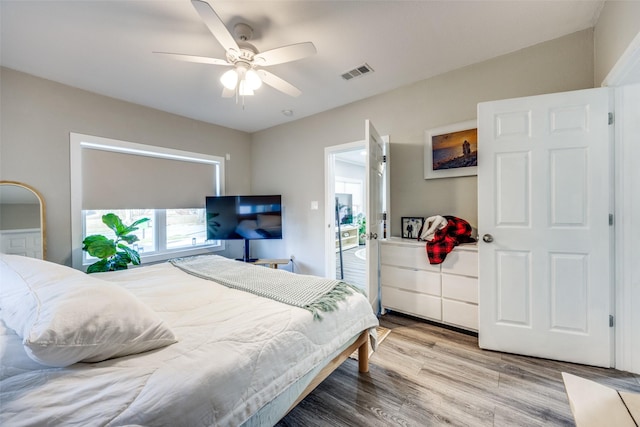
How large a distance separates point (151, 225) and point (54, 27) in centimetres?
222

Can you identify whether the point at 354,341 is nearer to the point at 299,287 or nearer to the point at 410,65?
the point at 299,287

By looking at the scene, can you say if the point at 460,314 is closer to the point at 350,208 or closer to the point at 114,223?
the point at 114,223

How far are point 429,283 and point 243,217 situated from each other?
261 centimetres

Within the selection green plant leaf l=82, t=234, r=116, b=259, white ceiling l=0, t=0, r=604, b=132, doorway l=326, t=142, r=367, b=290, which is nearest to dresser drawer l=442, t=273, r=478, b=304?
white ceiling l=0, t=0, r=604, b=132

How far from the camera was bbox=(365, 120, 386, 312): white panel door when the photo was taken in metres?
2.45

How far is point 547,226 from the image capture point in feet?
6.31

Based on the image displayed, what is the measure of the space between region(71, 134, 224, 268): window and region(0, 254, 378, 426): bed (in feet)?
5.76

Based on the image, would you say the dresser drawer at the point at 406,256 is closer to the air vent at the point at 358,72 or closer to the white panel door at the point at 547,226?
the white panel door at the point at 547,226

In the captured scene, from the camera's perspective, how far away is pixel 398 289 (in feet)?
8.86

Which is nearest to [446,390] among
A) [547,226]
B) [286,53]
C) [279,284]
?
[279,284]

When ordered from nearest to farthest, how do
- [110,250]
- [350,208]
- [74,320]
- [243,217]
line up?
[74,320], [110,250], [243,217], [350,208]

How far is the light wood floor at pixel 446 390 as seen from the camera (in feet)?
4.65

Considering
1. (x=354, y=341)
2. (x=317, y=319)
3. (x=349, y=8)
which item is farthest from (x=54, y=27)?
(x=354, y=341)

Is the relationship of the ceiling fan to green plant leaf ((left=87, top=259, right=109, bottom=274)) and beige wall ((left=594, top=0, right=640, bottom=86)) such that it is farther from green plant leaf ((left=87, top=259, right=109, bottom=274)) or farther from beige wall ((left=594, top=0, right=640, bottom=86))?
green plant leaf ((left=87, top=259, right=109, bottom=274))
